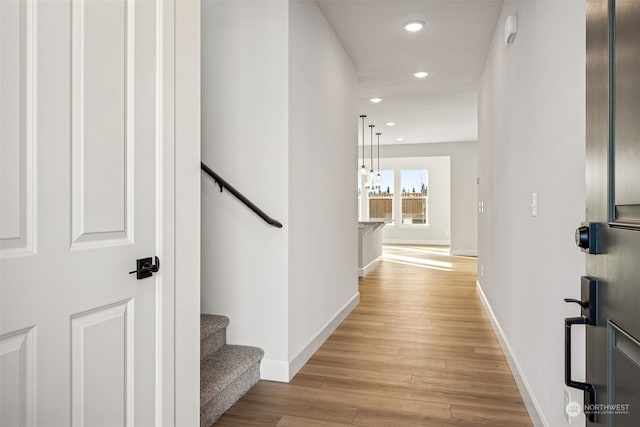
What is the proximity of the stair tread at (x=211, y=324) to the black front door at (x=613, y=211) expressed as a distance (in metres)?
1.98

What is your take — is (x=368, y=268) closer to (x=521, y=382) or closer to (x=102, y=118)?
(x=521, y=382)

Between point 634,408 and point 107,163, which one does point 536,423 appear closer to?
point 634,408

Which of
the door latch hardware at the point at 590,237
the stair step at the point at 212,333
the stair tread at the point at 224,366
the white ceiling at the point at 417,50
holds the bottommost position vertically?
the stair tread at the point at 224,366

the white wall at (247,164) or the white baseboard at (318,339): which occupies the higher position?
the white wall at (247,164)

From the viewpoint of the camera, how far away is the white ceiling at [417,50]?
130 inches

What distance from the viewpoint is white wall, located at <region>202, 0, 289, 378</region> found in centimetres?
263

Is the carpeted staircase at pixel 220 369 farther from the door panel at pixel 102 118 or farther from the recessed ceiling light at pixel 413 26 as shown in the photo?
the recessed ceiling light at pixel 413 26

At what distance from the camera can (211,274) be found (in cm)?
278

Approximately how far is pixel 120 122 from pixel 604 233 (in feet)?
4.35

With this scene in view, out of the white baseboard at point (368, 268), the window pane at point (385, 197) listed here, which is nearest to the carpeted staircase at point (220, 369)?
the white baseboard at point (368, 268)

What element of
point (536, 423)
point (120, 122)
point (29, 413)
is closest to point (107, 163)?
point (120, 122)

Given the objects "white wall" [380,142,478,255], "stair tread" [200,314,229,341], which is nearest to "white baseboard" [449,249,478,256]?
"white wall" [380,142,478,255]

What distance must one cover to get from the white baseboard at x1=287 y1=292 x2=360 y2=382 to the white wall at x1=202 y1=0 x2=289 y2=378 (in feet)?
0.47

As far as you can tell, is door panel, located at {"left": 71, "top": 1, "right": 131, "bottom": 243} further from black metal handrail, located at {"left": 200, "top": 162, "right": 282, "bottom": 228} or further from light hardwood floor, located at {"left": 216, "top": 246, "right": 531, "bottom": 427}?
light hardwood floor, located at {"left": 216, "top": 246, "right": 531, "bottom": 427}
